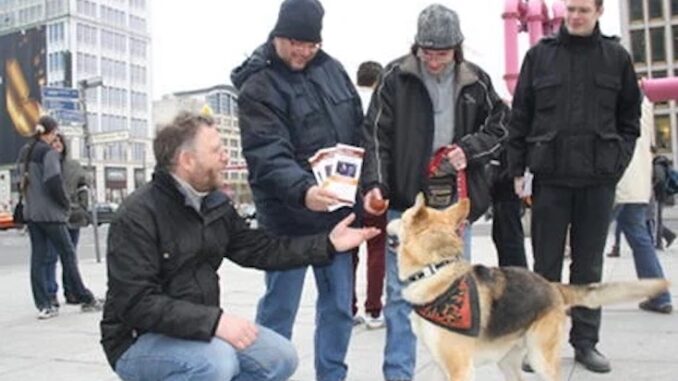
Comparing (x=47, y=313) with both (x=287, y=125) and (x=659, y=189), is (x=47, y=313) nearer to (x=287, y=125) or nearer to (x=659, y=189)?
(x=287, y=125)

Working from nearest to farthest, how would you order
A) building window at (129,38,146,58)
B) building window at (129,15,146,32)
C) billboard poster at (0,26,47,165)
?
billboard poster at (0,26,47,165)
building window at (129,38,146,58)
building window at (129,15,146,32)

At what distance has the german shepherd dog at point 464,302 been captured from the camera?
11.6 feet

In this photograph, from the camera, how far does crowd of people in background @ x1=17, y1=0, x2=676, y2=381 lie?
10.5 ft

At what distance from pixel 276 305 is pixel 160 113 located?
1.26 m

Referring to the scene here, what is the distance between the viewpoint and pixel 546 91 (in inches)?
184

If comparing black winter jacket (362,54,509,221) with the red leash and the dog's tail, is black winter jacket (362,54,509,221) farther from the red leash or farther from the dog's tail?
the dog's tail

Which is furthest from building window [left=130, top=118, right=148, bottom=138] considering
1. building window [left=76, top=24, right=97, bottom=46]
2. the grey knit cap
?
the grey knit cap

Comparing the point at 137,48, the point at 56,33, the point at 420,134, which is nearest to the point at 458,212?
the point at 420,134

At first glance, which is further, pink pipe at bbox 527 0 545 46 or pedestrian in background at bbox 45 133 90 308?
pink pipe at bbox 527 0 545 46

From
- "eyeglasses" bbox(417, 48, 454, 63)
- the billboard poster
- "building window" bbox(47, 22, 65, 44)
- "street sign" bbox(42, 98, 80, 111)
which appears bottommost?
"eyeglasses" bbox(417, 48, 454, 63)

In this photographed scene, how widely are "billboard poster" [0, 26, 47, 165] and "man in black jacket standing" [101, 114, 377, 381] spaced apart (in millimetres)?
64612

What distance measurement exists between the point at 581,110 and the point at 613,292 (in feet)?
3.69

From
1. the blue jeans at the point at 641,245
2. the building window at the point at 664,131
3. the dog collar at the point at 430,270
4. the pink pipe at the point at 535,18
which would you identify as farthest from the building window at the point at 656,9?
the dog collar at the point at 430,270

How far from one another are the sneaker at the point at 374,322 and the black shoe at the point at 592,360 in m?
1.93
